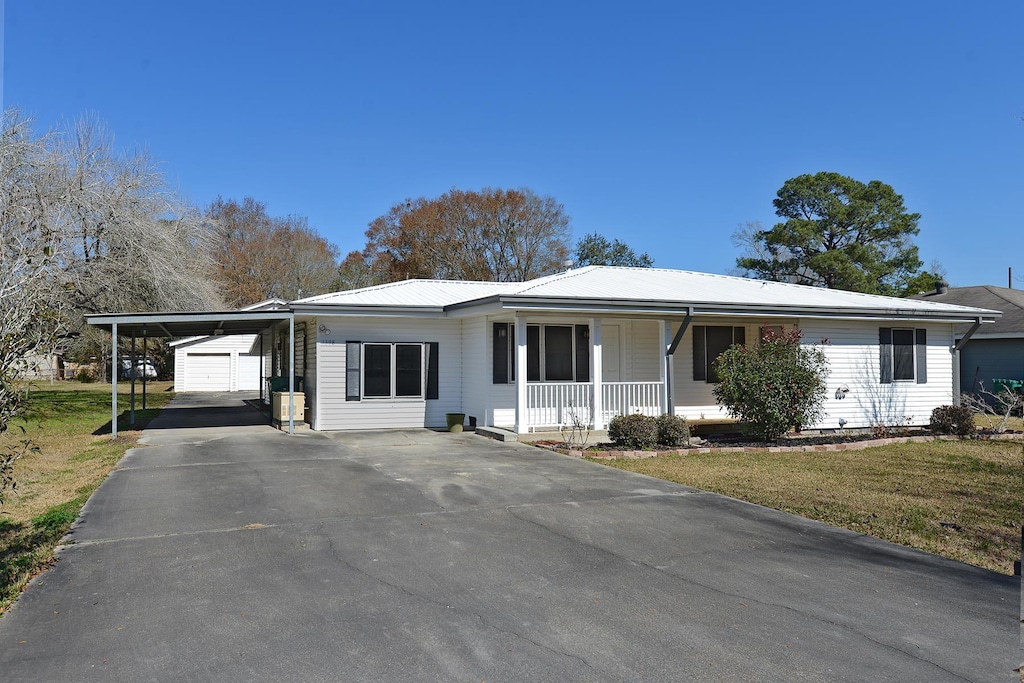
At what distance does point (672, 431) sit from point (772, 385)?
83.2 inches

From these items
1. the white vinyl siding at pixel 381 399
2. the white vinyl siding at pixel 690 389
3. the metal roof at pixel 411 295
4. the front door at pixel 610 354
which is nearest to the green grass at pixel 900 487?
the white vinyl siding at pixel 690 389

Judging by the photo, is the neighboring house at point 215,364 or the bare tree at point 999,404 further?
the neighboring house at point 215,364

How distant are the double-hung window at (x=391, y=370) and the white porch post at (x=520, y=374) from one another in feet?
9.89

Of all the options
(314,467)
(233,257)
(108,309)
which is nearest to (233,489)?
(314,467)

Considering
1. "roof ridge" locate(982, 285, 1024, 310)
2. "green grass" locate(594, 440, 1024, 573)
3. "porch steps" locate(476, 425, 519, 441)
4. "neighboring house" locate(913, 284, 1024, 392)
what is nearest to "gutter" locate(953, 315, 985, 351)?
"green grass" locate(594, 440, 1024, 573)

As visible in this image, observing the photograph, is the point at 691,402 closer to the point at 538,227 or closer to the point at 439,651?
the point at 439,651

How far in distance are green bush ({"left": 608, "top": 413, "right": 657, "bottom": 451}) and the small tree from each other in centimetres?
187

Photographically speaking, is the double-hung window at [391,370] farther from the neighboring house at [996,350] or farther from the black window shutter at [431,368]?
the neighboring house at [996,350]

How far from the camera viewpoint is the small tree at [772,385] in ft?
43.8

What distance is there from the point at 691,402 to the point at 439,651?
13831 millimetres

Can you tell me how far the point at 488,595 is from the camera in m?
5.13

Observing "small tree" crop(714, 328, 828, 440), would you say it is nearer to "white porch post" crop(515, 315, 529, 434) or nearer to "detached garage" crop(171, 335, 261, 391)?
"white porch post" crop(515, 315, 529, 434)

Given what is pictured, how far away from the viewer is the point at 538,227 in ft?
129

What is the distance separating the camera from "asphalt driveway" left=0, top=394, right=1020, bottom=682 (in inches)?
158
